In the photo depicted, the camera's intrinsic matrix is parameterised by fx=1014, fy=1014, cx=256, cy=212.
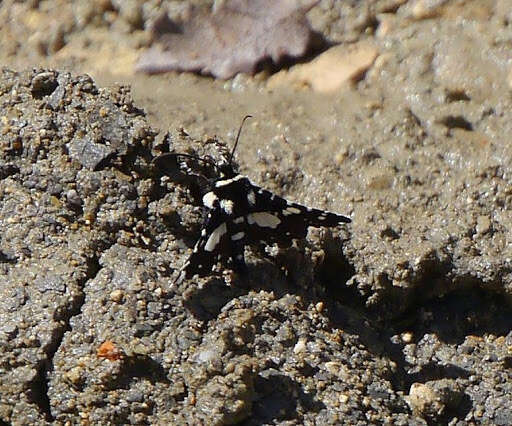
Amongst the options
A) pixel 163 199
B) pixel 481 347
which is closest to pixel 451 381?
pixel 481 347

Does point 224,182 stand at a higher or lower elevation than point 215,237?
higher

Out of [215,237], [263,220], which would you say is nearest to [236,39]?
[263,220]

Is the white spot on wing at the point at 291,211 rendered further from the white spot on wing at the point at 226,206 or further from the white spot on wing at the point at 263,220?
the white spot on wing at the point at 226,206

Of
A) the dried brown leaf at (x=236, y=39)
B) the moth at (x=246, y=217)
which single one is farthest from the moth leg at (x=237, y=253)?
the dried brown leaf at (x=236, y=39)

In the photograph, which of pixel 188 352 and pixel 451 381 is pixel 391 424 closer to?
pixel 451 381

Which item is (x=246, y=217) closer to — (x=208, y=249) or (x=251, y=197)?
(x=251, y=197)
